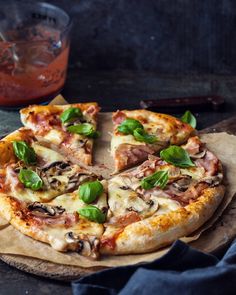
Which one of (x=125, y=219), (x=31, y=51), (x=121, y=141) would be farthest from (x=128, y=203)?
(x=31, y=51)

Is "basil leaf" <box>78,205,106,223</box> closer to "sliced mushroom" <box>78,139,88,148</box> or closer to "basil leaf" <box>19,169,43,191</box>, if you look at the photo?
"basil leaf" <box>19,169,43,191</box>

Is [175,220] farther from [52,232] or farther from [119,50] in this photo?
[119,50]

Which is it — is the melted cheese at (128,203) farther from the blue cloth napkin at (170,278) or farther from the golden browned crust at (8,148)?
the golden browned crust at (8,148)

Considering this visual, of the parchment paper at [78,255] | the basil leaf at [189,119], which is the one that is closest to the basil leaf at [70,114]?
the parchment paper at [78,255]

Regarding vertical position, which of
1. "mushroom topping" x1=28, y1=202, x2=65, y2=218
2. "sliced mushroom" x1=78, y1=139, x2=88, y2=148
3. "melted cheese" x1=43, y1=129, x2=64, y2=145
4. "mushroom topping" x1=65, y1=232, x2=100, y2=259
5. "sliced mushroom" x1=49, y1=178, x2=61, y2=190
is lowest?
"melted cheese" x1=43, y1=129, x2=64, y2=145

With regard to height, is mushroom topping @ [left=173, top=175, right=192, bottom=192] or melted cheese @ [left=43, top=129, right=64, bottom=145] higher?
mushroom topping @ [left=173, top=175, right=192, bottom=192]

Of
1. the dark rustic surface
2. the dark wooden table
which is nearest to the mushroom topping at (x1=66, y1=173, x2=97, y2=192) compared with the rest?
the dark wooden table

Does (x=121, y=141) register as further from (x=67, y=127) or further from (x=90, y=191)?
(x=90, y=191)

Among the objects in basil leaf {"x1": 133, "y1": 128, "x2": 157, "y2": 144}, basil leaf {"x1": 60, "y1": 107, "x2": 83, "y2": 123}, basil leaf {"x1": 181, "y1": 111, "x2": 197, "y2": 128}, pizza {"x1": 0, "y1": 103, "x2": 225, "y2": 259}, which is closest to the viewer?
pizza {"x1": 0, "y1": 103, "x2": 225, "y2": 259}
